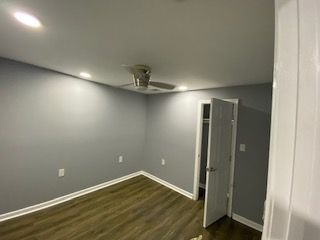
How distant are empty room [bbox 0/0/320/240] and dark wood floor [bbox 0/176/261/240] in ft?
0.06

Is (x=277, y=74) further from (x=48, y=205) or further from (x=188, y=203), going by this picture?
(x=48, y=205)

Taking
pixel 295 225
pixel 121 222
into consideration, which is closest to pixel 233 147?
pixel 121 222

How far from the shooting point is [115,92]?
347 cm

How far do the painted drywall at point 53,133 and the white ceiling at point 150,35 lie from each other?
1.58 ft

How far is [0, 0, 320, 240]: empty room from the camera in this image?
1.16 feet

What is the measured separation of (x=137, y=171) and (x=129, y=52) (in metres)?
3.17

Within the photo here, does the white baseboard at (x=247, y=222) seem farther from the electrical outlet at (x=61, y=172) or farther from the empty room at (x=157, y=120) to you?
the electrical outlet at (x=61, y=172)

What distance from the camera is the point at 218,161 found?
244cm

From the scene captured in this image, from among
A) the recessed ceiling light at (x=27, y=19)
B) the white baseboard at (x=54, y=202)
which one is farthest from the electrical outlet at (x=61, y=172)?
the recessed ceiling light at (x=27, y=19)

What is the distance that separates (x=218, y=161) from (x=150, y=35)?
197cm

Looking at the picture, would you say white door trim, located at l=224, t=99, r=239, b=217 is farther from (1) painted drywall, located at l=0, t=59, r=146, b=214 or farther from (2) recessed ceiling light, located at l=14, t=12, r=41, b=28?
(2) recessed ceiling light, located at l=14, t=12, r=41, b=28

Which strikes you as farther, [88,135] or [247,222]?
[88,135]

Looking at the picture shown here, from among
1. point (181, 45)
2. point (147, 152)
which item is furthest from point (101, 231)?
point (181, 45)

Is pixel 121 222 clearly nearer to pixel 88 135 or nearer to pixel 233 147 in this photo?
pixel 88 135
